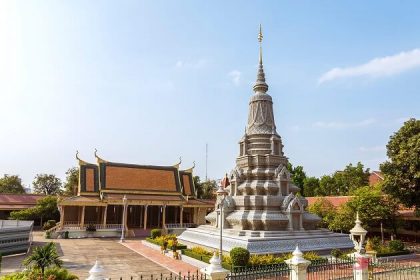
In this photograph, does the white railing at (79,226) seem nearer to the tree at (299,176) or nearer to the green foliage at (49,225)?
Answer: the green foliage at (49,225)

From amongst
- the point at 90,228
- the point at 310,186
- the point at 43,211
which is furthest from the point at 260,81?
the point at 310,186

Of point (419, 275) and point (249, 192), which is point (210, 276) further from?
point (249, 192)

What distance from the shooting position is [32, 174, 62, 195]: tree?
57750 millimetres

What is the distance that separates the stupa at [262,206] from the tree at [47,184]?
4273 centimetres

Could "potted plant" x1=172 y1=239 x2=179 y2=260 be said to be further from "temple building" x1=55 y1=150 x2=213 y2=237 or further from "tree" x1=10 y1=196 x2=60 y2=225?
"tree" x1=10 y1=196 x2=60 y2=225

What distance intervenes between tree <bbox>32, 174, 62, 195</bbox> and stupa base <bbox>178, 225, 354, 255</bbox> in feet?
148

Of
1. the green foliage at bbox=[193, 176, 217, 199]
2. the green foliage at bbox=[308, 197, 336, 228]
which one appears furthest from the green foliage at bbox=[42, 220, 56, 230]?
the green foliage at bbox=[308, 197, 336, 228]

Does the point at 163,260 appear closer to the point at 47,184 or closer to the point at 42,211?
the point at 42,211

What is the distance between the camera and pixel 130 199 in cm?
3231

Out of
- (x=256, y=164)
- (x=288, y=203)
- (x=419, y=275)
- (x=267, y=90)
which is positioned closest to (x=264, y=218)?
(x=288, y=203)

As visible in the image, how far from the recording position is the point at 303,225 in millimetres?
21312

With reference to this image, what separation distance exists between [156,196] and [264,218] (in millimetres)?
18969

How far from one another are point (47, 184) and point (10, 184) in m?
5.93

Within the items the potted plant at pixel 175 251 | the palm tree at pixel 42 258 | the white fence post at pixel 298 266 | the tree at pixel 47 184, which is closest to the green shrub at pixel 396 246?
the white fence post at pixel 298 266
